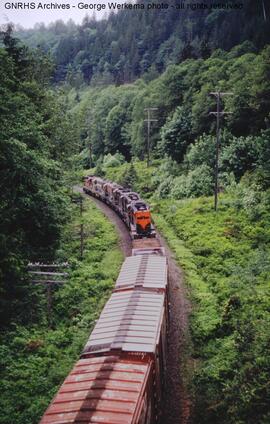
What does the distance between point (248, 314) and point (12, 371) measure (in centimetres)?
1093

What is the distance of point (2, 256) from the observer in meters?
17.6

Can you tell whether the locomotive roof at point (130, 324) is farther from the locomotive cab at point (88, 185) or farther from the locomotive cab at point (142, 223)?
the locomotive cab at point (88, 185)

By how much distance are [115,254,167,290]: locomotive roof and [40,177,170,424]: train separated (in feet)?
0.18

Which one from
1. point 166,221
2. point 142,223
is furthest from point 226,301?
point 166,221

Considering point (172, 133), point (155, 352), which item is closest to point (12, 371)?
point (155, 352)

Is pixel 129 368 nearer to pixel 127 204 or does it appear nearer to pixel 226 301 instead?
pixel 226 301

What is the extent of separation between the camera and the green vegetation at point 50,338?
14898 mm

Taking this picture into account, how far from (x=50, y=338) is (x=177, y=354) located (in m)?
5.83

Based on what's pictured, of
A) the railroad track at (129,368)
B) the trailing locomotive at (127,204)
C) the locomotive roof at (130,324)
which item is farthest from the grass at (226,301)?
the locomotive roof at (130,324)

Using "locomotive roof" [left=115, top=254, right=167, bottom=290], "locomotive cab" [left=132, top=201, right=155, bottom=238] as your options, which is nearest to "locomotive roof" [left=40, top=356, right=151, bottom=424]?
"locomotive roof" [left=115, top=254, right=167, bottom=290]

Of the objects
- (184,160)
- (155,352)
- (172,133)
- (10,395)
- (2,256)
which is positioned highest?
(172,133)

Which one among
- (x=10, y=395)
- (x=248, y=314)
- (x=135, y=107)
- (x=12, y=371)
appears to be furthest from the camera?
(x=135, y=107)

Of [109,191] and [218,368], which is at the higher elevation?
[109,191]

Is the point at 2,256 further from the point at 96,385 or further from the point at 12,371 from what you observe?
the point at 96,385
